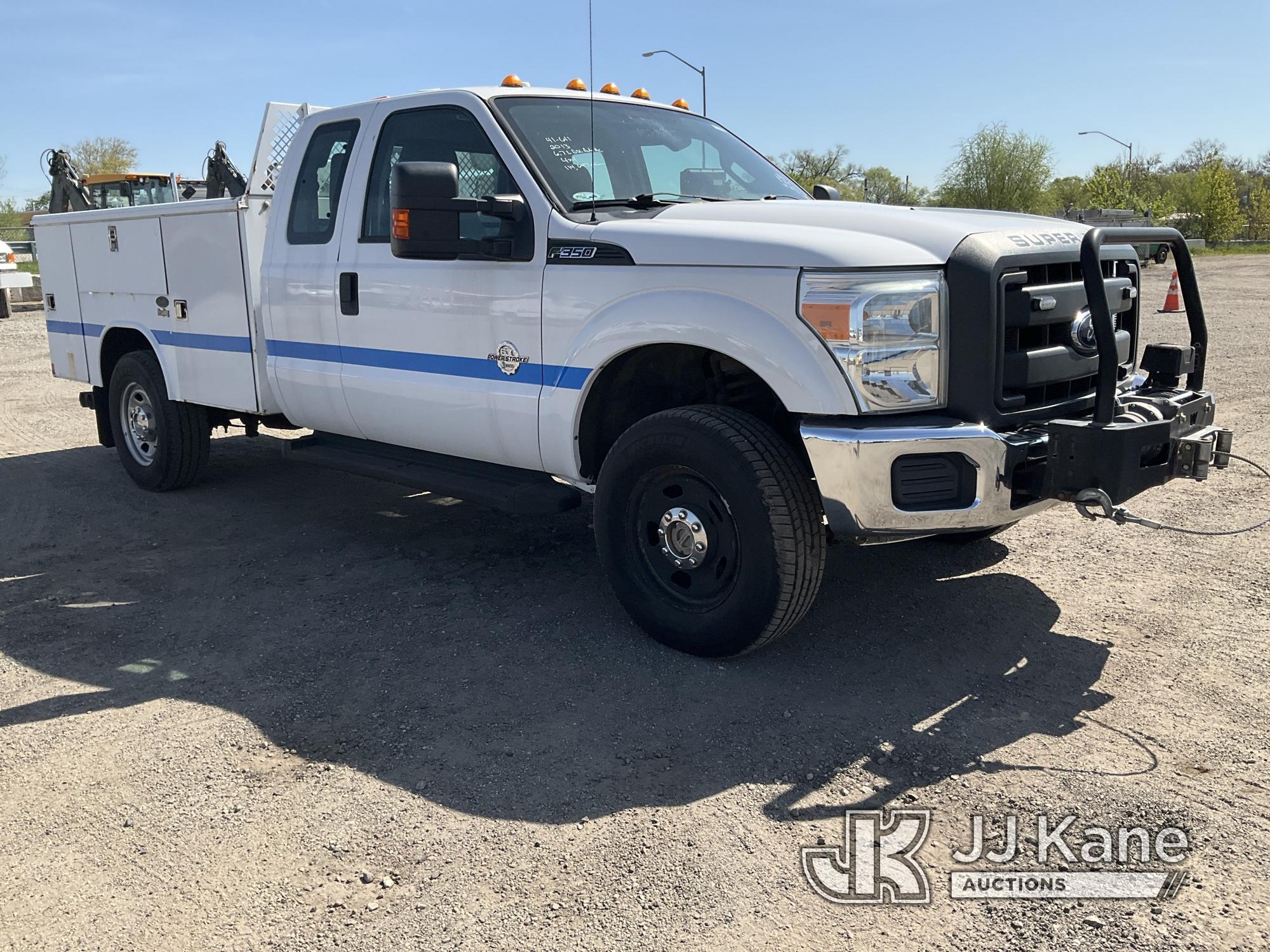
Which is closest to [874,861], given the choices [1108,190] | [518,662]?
[518,662]

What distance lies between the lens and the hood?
12.1ft

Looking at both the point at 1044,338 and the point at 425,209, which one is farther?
the point at 425,209

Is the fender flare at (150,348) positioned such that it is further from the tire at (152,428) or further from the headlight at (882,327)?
the headlight at (882,327)

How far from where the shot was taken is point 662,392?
15.5 feet

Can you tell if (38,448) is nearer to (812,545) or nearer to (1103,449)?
(812,545)

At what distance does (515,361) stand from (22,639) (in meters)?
2.38

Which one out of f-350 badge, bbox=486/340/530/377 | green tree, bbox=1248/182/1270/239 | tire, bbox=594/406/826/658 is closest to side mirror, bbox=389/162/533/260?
f-350 badge, bbox=486/340/530/377

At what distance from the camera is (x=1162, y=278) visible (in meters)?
29.9

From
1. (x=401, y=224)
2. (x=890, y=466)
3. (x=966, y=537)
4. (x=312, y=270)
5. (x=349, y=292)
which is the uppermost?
(x=401, y=224)

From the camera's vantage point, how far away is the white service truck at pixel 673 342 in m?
3.66

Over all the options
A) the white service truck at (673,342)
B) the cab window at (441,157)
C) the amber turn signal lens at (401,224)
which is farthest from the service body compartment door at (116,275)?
the amber turn signal lens at (401,224)

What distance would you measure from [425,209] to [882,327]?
181 cm

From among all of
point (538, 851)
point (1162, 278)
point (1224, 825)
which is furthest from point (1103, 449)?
point (1162, 278)

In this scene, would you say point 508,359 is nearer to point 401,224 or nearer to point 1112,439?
point 401,224
